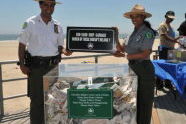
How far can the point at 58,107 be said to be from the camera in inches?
105

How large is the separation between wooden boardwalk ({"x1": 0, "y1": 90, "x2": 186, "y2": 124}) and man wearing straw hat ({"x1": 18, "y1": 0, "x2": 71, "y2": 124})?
54.4 inches

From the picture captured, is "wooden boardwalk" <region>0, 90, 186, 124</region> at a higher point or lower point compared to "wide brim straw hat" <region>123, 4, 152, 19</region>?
lower

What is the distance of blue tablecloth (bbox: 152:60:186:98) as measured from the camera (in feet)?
19.4

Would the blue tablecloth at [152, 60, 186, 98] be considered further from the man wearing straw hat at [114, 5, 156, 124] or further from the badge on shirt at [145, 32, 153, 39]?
the badge on shirt at [145, 32, 153, 39]

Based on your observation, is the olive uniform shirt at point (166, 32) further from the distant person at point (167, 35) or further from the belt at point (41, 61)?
the belt at point (41, 61)

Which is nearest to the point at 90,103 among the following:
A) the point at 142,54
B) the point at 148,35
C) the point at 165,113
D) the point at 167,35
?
the point at 142,54

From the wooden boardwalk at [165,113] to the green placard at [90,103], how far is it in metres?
2.66

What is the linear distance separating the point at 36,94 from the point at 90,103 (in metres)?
1.41

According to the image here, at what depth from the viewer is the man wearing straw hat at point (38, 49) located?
12.6ft

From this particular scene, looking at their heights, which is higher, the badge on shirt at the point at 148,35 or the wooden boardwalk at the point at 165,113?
the badge on shirt at the point at 148,35

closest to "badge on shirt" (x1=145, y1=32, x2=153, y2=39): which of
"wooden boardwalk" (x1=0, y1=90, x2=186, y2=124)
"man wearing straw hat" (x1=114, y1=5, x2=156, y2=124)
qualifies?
"man wearing straw hat" (x1=114, y1=5, x2=156, y2=124)

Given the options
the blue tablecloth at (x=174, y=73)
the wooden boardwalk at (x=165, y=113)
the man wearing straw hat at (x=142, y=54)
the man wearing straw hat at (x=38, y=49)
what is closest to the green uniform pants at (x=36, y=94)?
the man wearing straw hat at (x=38, y=49)

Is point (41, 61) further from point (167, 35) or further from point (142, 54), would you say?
point (167, 35)

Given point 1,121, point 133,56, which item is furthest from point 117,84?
point 1,121
